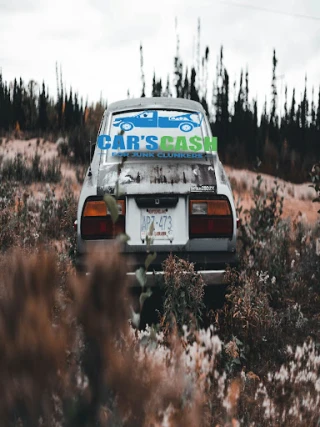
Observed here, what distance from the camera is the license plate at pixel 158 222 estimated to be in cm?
369

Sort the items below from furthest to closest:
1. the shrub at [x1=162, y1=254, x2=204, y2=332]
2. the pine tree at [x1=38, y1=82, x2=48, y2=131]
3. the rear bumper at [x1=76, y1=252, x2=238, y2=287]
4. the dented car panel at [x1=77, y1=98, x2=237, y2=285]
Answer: the pine tree at [x1=38, y1=82, x2=48, y2=131] → the dented car panel at [x1=77, y1=98, x2=237, y2=285] → the rear bumper at [x1=76, y1=252, x2=238, y2=287] → the shrub at [x1=162, y1=254, x2=204, y2=332]

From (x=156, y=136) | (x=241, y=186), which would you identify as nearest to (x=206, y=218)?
(x=156, y=136)

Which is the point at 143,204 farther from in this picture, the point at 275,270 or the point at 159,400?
the point at 159,400

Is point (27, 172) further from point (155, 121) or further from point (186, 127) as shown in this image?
point (186, 127)

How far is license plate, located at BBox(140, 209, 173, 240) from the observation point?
369cm

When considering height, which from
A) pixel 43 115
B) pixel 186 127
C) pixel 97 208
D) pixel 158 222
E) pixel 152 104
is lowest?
pixel 158 222

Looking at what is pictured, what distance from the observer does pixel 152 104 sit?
528 centimetres

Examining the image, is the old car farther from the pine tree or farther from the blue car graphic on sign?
the pine tree

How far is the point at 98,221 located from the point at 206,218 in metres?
0.81

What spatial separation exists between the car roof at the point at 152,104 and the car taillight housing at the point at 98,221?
1771 mm

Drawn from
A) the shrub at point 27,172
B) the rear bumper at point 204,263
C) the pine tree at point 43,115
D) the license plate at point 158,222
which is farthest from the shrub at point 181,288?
the pine tree at point 43,115

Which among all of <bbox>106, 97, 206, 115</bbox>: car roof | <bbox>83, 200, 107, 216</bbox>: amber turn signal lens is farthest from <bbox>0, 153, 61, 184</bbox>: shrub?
<bbox>83, 200, 107, 216</bbox>: amber turn signal lens

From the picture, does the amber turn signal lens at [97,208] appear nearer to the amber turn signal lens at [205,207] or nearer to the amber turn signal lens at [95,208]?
the amber turn signal lens at [95,208]

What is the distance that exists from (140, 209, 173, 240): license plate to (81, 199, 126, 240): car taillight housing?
151mm
